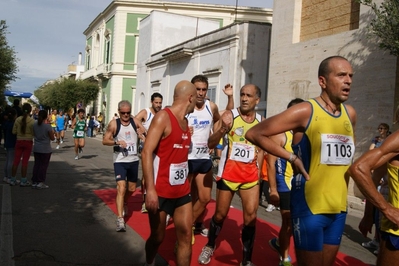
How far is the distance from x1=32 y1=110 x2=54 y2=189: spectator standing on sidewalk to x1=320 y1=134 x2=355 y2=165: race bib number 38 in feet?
27.4

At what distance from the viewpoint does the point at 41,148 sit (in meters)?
10.6

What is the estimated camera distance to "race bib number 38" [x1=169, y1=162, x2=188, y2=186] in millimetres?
4574

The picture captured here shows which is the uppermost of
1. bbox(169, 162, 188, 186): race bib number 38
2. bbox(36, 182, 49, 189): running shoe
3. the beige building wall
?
the beige building wall

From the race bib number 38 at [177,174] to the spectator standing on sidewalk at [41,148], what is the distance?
21.9ft

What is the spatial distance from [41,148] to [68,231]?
420 centimetres

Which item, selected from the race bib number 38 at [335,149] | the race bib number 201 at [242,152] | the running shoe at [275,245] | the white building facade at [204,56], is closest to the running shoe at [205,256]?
the running shoe at [275,245]

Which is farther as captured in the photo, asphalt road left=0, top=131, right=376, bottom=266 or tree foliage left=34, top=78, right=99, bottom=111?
tree foliage left=34, top=78, right=99, bottom=111

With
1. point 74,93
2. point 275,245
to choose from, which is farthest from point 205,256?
point 74,93

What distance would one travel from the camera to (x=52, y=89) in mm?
55281

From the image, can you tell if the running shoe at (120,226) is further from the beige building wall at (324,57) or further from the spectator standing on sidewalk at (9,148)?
the beige building wall at (324,57)

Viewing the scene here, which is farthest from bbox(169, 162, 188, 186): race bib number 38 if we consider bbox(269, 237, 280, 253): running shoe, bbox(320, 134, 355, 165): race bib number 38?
bbox(269, 237, 280, 253): running shoe

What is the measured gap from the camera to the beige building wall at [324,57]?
11.4 m

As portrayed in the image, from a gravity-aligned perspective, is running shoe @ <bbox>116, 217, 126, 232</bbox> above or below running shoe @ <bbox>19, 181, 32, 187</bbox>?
above

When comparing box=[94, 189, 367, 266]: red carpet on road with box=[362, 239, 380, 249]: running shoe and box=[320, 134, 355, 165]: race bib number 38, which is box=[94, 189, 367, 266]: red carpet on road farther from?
box=[320, 134, 355, 165]: race bib number 38
